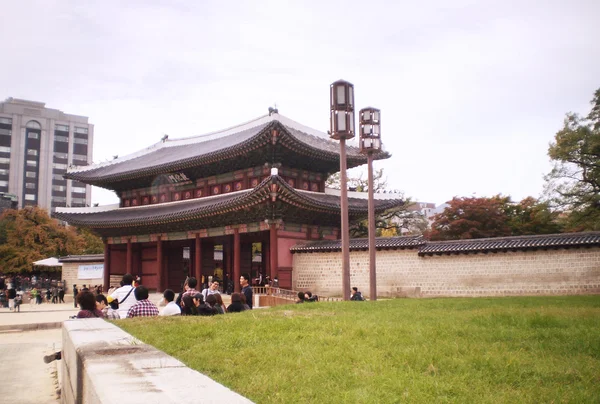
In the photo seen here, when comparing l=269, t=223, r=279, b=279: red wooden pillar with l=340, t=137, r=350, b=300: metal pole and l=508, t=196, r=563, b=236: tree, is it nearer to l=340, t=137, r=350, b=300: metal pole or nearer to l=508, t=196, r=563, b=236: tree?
l=340, t=137, r=350, b=300: metal pole

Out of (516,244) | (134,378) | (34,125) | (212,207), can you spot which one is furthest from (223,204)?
(34,125)

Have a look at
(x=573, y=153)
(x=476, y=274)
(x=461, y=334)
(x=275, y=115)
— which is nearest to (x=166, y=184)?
(x=275, y=115)

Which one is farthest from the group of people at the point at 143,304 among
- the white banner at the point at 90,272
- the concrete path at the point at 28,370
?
the white banner at the point at 90,272

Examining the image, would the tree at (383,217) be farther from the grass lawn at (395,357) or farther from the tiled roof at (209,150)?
the grass lawn at (395,357)

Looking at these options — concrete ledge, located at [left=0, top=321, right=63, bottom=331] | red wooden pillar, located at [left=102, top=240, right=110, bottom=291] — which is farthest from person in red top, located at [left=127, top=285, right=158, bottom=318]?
red wooden pillar, located at [left=102, top=240, right=110, bottom=291]

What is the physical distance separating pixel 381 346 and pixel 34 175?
3793 inches

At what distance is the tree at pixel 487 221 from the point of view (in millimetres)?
36562

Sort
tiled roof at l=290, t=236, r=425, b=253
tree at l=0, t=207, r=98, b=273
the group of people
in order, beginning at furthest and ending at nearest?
tree at l=0, t=207, r=98, b=273, tiled roof at l=290, t=236, r=425, b=253, the group of people

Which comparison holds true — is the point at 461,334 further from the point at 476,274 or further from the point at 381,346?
the point at 476,274

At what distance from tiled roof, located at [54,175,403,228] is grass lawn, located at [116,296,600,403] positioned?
16831mm

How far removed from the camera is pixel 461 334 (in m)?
7.59

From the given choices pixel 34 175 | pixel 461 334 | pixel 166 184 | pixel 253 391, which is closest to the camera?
pixel 253 391

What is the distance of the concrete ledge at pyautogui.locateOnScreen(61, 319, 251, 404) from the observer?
3324 millimetres

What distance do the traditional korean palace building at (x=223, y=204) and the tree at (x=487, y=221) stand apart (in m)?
7.66
